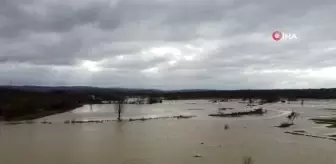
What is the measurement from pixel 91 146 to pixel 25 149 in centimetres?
486

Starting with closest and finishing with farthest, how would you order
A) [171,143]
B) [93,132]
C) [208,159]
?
1. [208,159]
2. [171,143]
3. [93,132]

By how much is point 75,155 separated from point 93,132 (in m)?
12.2

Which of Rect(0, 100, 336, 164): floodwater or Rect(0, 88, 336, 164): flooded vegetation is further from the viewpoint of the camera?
Rect(0, 88, 336, 164): flooded vegetation

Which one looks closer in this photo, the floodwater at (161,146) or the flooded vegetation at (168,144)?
the floodwater at (161,146)

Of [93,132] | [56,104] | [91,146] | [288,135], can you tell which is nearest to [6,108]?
[56,104]

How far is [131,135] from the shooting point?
3512cm

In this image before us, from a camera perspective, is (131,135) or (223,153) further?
(131,135)

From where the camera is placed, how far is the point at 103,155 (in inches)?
976

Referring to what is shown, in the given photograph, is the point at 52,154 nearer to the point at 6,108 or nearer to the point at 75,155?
the point at 75,155

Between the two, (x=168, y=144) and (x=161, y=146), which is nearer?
(x=161, y=146)

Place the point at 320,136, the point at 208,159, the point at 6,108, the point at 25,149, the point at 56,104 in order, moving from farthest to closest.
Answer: the point at 56,104 < the point at 6,108 < the point at 320,136 < the point at 25,149 < the point at 208,159

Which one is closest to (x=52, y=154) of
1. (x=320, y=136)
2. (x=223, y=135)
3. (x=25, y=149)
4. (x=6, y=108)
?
(x=25, y=149)

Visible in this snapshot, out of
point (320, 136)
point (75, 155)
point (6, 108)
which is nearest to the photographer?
point (75, 155)

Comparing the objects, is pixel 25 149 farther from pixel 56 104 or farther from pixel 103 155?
pixel 56 104
